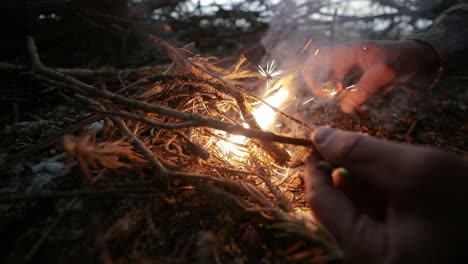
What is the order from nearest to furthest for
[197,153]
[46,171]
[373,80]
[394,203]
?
[394,203], [197,153], [46,171], [373,80]

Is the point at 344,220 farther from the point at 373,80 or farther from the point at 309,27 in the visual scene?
the point at 309,27

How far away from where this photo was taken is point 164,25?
2676 mm

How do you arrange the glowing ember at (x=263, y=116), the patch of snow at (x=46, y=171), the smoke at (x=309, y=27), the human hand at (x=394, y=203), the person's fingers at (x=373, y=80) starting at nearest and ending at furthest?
1. the human hand at (x=394, y=203)
2. the patch of snow at (x=46, y=171)
3. the glowing ember at (x=263, y=116)
4. the person's fingers at (x=373, y=80)
5. the smoke at (x=309, y=27)

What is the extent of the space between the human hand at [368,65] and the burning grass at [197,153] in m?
0.73

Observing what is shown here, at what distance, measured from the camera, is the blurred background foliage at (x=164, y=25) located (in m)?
2.77

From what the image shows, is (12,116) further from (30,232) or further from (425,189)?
(425,189)

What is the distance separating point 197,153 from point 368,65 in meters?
1.95

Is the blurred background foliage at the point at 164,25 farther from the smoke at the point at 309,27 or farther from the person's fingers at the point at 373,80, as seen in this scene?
the person's fingers at the point at 373,80

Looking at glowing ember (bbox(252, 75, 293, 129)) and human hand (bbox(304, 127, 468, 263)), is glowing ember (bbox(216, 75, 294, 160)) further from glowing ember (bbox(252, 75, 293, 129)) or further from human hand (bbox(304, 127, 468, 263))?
human hand (bbox(304, 127, 468, 263))

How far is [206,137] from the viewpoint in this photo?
1.74m

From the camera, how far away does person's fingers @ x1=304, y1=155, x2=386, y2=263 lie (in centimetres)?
85

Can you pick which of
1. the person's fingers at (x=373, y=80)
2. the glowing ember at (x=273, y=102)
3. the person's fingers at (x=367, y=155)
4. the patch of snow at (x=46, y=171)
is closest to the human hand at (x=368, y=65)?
the person's fingers at (x=373, y=80)

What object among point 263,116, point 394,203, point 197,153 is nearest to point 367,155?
point 394,203

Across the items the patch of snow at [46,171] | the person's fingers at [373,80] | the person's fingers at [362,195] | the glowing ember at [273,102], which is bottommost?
the person's fingers at [373,80]
